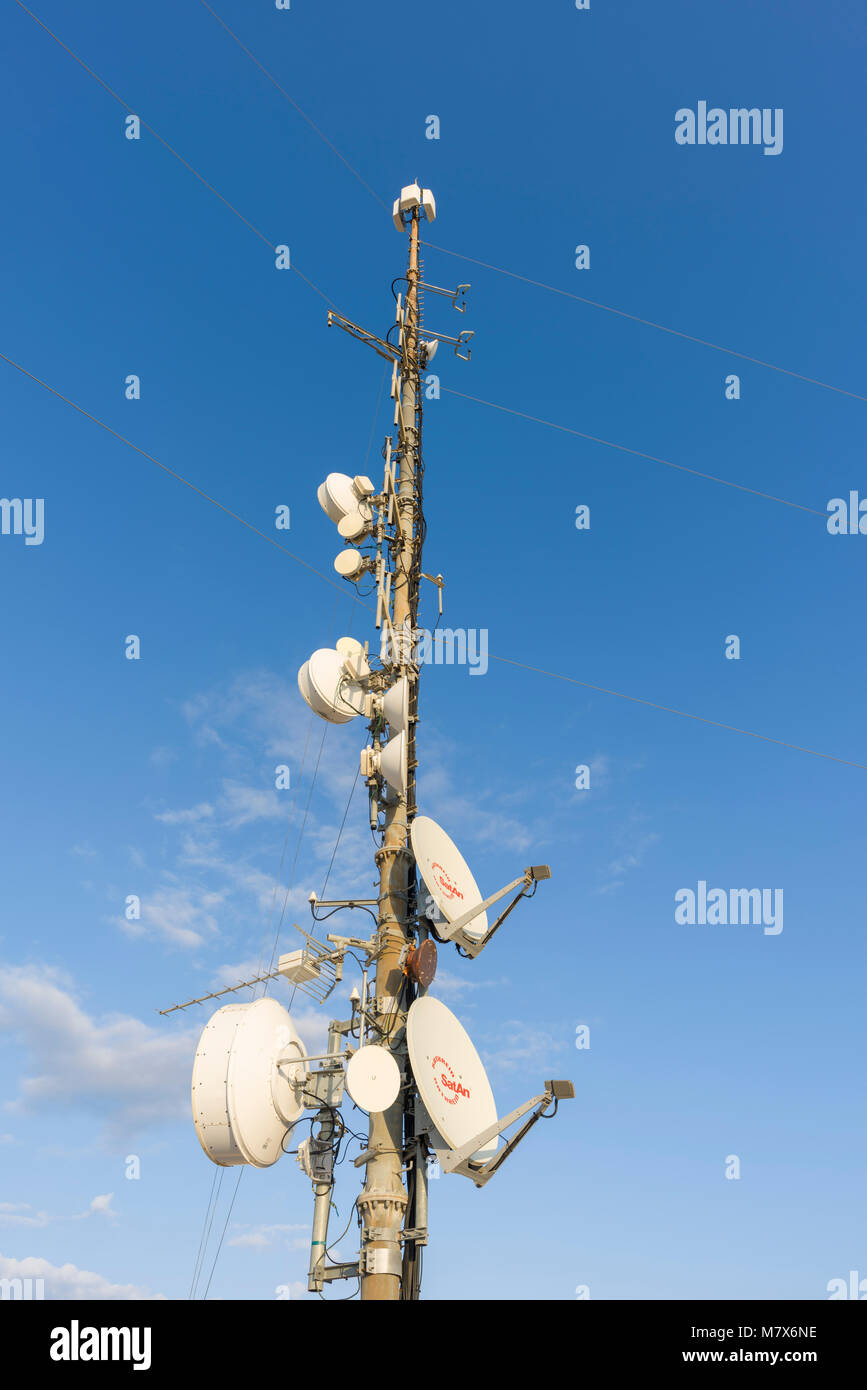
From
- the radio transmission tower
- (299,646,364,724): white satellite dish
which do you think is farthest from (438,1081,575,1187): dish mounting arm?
(299,646,364,724): white satellite dish

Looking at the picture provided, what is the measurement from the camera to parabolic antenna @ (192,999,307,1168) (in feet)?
58.2

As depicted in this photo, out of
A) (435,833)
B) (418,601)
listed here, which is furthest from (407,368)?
(435,833)

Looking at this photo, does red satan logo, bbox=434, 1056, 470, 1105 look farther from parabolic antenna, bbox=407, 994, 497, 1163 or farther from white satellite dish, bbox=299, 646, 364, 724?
white satellite dish, bbox=299, 646, 364, 724

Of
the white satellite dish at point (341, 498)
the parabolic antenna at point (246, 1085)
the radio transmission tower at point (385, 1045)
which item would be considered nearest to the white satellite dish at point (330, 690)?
the radio transmission tower at point (385, 1045)

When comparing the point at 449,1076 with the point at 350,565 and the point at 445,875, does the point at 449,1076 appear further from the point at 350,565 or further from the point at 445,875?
the point at 350,565

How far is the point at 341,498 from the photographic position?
23719mm

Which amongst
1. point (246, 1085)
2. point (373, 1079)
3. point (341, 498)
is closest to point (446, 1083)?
point (373, 1079)

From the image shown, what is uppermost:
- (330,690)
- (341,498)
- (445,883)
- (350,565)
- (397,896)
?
(341,498)

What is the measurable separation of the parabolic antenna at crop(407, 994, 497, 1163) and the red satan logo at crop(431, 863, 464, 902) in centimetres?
206

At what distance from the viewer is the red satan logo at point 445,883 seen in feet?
65.9

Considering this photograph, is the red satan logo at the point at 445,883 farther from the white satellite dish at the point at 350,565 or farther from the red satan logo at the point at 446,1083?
the white satellite dish at the point at 350,565

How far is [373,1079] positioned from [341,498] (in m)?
12.9

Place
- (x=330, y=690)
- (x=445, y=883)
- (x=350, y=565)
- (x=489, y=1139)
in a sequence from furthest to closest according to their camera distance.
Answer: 1. (x=350, y=565)
2. (x=330, y=690)
3. (x=445, y=883)
4. (x=489, y=1139)
